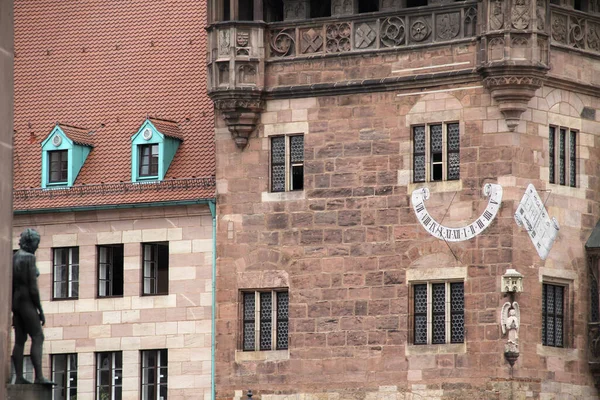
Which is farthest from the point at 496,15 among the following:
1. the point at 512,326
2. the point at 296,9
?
the point at 512,326

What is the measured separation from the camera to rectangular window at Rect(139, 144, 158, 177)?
57.6 m

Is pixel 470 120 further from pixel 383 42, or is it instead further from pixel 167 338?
pixel 167 338

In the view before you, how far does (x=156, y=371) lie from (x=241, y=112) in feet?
23.5

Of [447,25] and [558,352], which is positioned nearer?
[558,352]

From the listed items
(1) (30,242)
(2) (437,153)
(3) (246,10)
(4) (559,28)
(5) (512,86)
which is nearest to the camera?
(1) (30,242)

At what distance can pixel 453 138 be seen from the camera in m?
52.7

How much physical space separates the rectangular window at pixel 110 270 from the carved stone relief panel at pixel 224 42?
6.35 metres

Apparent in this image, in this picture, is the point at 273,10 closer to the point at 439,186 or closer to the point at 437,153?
the point at 437,153

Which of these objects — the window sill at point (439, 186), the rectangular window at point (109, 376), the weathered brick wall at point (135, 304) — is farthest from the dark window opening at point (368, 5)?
the rectangular window at point (109, 376)

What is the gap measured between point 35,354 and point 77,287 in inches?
865

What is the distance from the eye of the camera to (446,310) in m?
52.2

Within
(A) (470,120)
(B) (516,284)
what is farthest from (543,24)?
(B) (516,284)

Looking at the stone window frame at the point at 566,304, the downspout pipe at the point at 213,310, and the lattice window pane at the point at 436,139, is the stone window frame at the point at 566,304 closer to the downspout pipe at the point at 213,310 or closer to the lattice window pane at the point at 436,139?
the lattice window pane at the point at 436,139

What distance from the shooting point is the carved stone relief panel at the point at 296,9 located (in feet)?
180
